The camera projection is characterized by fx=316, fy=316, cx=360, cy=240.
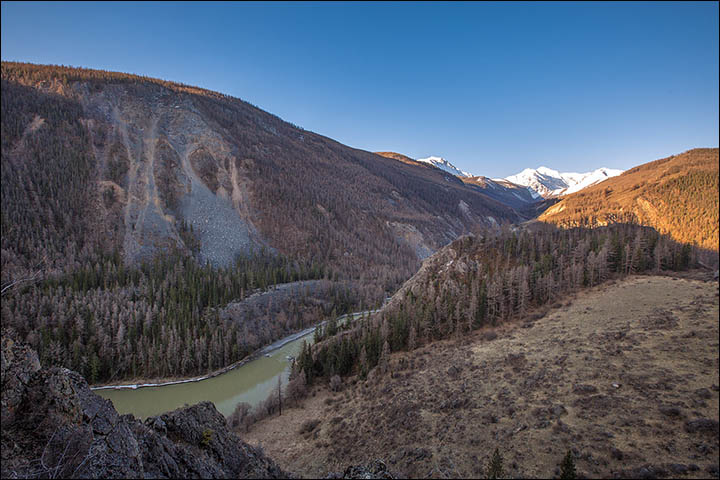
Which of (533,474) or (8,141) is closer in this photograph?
(533,474)

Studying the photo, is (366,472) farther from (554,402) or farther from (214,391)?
(214,391)

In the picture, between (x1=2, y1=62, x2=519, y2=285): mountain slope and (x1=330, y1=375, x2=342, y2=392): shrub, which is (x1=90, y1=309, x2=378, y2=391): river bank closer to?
(x1=330, y1=375, x2=342, y2=392): shrub

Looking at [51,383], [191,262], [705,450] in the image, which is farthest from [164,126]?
[705,450]

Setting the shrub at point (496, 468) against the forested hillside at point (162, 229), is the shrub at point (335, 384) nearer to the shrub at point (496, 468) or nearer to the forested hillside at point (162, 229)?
the shrub at point (496, 468)

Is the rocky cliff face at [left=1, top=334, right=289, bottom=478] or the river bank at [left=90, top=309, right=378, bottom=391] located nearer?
the rocky cliff face at [left=1, top=334, right=289, bottom=478]

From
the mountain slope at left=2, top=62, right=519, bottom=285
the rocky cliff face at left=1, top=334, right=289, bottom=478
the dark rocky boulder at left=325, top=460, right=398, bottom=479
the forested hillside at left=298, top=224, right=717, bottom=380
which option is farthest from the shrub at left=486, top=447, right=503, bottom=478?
the mountain slope at left=2, top=62, right=519, bottom=285

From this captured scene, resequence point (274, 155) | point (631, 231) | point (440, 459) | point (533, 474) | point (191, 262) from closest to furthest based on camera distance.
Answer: point (533, 474), point (440, 459), point (631, 231), point (191, 262), point (274, 155)

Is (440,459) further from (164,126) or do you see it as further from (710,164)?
(164,126)
